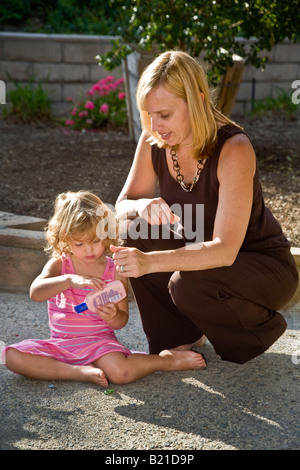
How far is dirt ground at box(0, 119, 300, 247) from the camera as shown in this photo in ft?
14.1

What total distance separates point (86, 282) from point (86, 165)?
8.97 ft

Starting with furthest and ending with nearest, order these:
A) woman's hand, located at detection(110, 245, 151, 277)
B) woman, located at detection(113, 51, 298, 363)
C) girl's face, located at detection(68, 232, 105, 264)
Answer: girl's face, located at detection(68, 232, 105, 264)
woman, located at detection(113, 51, 298, 363)
woman's hand, located at detection(110, 245, 151, 277)

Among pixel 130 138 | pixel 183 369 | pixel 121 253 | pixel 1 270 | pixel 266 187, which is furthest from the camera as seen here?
pixel 130 138

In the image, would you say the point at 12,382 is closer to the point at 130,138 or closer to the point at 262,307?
the point at 262,307

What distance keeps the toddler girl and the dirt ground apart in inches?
50.7

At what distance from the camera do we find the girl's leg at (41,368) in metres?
2.56

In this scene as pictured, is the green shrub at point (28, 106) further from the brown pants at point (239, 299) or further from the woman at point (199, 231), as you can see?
the brown pants at point (239, 299)

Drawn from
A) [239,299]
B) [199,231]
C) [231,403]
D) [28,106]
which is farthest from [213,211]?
[28,106]

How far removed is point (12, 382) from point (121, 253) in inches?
27.2

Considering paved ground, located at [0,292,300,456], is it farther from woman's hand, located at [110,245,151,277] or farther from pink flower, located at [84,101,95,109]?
pink flower, located at [84,101,95,109]

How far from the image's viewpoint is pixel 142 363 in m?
2.60

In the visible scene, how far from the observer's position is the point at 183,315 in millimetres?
2836

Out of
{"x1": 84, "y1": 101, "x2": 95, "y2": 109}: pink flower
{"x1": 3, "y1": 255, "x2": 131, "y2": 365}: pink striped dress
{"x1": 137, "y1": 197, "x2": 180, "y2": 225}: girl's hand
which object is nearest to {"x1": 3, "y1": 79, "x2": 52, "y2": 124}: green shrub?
{"x1": 84, "y1": 101, "x2": 95, "y2": 109}: pink flower

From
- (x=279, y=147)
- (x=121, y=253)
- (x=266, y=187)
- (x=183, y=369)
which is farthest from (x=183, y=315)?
(x=279, y=147)
